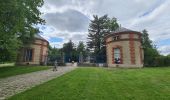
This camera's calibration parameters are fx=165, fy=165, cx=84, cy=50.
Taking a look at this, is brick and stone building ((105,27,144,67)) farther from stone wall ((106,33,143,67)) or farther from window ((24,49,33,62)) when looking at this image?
window ((24,49,33,62))

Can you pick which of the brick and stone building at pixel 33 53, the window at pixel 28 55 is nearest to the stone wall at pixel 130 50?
the brick and stone building at pixel 33 53

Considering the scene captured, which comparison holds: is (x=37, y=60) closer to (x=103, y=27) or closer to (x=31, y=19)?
(x=31, y=19)

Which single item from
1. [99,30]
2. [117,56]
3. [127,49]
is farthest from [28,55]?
[99,30]

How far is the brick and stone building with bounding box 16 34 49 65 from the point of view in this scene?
31984 millimetres

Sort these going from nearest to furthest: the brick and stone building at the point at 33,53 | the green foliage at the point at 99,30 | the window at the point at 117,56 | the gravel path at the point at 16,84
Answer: the gravel path at the point at 16,84, the window at the point at 117,56, the brick and stone building at the point at 33,53, the green foliage at the point at 99,30

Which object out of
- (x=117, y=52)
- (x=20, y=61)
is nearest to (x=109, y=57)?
(x=117, y=52)

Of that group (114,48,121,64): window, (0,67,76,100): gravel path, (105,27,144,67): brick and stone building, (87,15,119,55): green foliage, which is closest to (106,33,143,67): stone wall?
(105,27,144,67): brick and stone building

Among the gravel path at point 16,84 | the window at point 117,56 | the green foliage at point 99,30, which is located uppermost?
the green foliage at point 99,30

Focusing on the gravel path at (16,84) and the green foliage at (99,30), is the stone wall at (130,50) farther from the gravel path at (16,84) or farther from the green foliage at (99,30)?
the green foliage at (99,30)

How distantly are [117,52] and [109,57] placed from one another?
2.24 meters

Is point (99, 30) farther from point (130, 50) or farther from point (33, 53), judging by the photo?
point (130, 50)

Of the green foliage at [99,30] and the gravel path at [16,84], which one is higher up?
the green foliage at [99,30]

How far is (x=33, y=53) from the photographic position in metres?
32.5

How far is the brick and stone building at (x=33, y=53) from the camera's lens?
32.0 m
